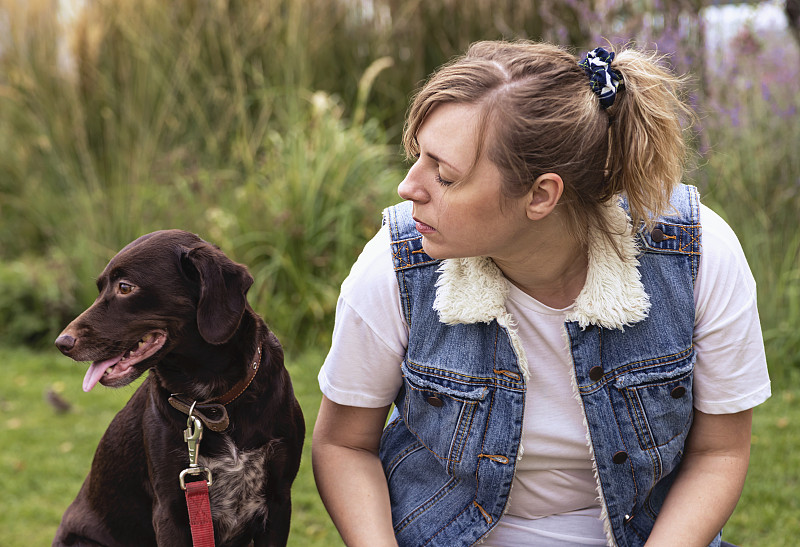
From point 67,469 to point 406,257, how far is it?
2608 mm

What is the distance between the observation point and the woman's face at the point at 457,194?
5.90 ft

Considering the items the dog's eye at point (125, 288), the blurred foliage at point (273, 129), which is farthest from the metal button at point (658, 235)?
the blurred foliage at point (273, 129)

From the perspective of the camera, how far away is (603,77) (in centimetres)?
183

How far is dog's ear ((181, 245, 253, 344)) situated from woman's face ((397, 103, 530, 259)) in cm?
53

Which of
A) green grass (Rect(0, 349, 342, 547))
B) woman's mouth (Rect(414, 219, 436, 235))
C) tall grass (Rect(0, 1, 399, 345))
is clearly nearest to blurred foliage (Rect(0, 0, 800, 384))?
tall grass (Rect(0, 1, 399, 345))

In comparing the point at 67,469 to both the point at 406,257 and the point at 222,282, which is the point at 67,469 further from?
the point at 406,257

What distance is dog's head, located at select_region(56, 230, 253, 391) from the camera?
A: 204 centimetres

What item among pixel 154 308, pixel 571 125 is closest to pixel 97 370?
pixel 154 308

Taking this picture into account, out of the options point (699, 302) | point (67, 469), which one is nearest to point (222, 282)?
point (699, 302)

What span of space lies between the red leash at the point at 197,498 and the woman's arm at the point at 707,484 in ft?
3.42

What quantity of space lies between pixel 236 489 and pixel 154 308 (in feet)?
1.67

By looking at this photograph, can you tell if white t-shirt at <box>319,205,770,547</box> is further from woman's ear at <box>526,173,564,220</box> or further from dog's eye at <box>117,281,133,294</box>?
dog's eye at <box>117,281,133,294</box>

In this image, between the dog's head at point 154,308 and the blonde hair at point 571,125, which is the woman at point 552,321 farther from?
the dog's head at point 154,308

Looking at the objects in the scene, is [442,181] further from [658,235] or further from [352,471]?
[352,471]
